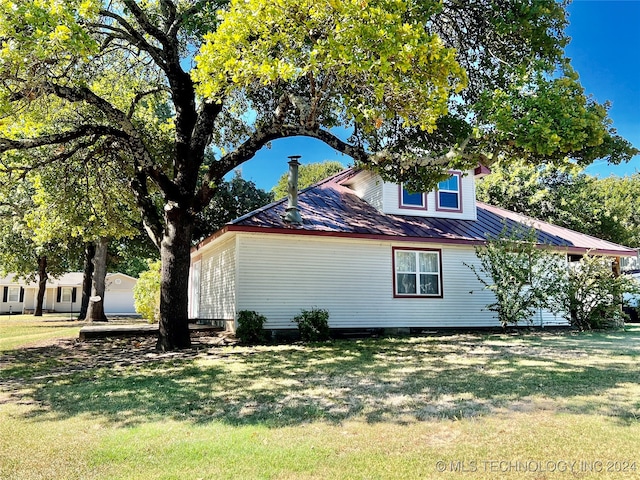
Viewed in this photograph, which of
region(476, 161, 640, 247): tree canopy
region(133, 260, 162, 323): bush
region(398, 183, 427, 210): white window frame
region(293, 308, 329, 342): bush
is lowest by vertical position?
region(293, 308, 329, 342): bush

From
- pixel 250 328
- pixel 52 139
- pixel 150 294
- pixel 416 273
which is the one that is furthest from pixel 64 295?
pixel 416 273

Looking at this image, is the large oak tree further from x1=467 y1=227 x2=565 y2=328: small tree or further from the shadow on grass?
x1=467 y1=227 x2=565 y2=328: small tree

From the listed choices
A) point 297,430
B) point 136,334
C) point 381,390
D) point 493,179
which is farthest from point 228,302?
point 493,179

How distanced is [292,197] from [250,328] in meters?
3.98

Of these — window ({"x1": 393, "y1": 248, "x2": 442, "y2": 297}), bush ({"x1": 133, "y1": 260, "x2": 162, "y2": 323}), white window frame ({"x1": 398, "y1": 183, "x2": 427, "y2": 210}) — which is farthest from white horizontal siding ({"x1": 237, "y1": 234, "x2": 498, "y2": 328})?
bush ({"x1": 133, "y1": 260, "x2": 162, "y2": 323})

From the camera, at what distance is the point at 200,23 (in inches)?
372

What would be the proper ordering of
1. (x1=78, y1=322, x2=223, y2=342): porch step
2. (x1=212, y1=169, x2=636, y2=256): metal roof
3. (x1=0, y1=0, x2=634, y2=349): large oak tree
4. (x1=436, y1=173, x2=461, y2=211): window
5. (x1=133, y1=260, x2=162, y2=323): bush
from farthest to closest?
1. (x1=133, y1=260, x2=162, y2=323): bush
2. (x1=436, y1=173, x2=461, y2=211): window
3. (x1=78, y1=322, x2=223, y2=342): porch step
4. (x1=212, y1=169, x2=636, y2=256): metal roof
5. (x1=0, y1=0, x2=634, y2=349): large oak tree

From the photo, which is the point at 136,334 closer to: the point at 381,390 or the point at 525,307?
the point at 381,390

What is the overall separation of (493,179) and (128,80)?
65.5 feet

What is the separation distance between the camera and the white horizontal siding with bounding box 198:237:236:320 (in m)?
13.4

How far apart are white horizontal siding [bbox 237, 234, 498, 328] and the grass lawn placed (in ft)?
13.3

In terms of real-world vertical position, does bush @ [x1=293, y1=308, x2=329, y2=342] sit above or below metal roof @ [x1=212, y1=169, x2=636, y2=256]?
below

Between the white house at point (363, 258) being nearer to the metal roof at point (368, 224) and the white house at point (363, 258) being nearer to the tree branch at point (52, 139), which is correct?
the metal roof at point (368, 224)

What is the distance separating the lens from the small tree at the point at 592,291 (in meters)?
13.9
